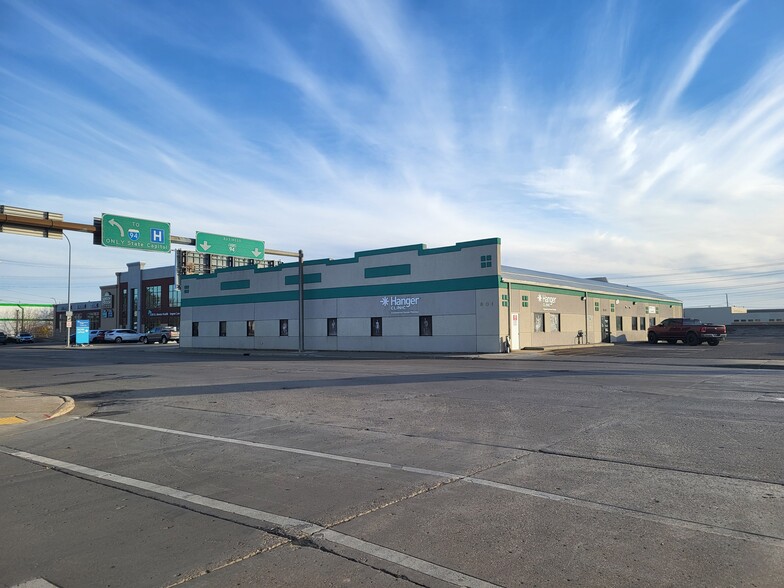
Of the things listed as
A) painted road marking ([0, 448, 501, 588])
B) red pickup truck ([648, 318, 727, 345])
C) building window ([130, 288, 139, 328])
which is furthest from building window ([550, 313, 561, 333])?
building window ([130, 288, 139, 328])

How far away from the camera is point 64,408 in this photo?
1300 cm

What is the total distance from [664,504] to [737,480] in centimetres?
140

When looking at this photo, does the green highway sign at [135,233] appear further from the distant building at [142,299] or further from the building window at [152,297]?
the building window at [152,297]

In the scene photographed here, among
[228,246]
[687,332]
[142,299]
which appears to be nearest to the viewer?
[228,246]

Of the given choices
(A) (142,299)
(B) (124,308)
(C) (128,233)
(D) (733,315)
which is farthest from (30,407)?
(D) (733,315)

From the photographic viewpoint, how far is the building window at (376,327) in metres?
36.9

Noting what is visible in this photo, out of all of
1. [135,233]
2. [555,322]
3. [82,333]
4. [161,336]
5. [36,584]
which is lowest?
[36,584]

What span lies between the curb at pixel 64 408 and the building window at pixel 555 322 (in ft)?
102

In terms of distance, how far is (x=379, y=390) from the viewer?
1517 centimetres

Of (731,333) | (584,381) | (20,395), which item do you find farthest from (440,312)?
(731,333)

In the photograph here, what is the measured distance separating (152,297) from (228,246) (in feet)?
183

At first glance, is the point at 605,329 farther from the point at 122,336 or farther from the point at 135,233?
the point at 122,336

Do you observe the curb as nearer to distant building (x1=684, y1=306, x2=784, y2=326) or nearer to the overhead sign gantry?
the overhead sign gantry

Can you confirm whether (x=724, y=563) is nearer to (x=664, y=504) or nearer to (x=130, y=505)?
(x=664, y=504)
